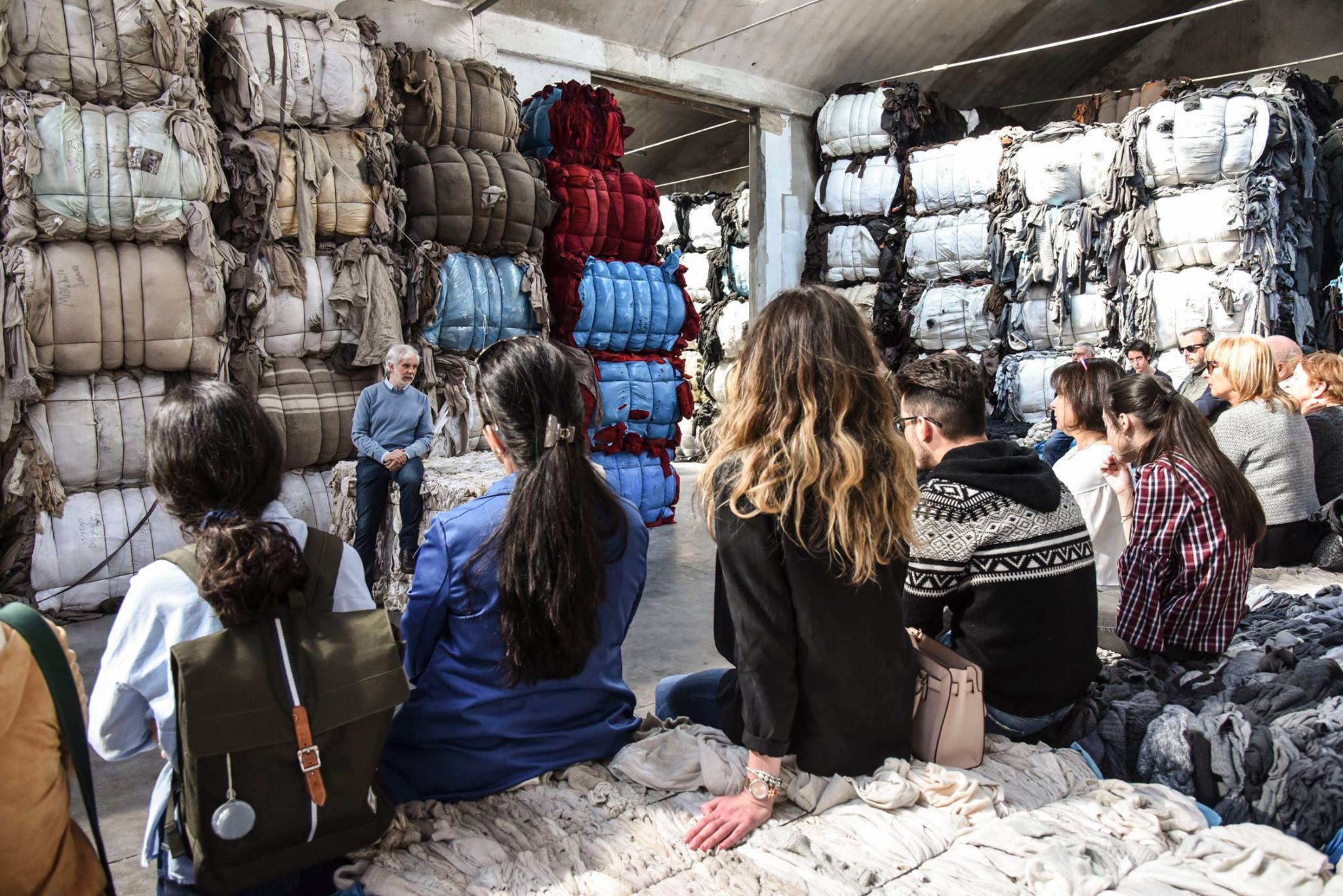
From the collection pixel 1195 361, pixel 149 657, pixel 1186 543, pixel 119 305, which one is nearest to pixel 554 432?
pixel 149 657

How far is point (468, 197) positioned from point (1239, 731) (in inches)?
197

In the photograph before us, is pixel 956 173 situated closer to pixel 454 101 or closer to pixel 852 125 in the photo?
pixel 852 125

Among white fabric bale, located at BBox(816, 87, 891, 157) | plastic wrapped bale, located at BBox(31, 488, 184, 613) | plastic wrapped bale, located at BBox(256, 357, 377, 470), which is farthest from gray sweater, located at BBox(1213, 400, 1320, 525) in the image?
white fabric bale, located at BBox(816, 87, 891, 157)

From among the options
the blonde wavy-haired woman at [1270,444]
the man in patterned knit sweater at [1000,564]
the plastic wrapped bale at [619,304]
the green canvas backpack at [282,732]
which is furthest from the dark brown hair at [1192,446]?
the plastic wrapped bale at [619,304]

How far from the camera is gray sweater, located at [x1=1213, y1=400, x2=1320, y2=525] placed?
398 cm

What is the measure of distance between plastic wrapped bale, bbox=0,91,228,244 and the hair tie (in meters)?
4.00

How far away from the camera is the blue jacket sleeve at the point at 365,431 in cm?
509

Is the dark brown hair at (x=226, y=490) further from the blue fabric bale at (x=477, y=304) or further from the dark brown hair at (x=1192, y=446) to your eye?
the blue fabric bale at (x=477, y=304)

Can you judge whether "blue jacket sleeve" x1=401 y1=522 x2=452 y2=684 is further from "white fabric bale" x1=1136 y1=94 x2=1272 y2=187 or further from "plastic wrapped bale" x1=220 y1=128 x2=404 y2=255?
"white fabric bale" x1=1136 y1=94 x2=1272 y2=187

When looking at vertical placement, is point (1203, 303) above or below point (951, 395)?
above

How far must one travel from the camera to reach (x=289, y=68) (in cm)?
540

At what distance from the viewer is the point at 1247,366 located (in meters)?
4.03

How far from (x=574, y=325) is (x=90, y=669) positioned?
3.61 m

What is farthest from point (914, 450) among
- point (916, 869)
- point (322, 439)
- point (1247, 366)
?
point (322, 439)
